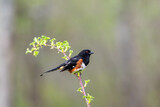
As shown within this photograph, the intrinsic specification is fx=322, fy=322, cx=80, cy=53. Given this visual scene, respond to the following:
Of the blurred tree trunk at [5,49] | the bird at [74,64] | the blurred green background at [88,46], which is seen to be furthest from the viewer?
the blurred green background at [88,46]

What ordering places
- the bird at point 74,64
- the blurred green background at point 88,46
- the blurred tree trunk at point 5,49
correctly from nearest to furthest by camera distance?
1. the bird at point 74,64
2. the blurred tree trunk at point 5,49
3. the blurred green background at point 88,46

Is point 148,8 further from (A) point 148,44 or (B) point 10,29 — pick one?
(B) point 10,29

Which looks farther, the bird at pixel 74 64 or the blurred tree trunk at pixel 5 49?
the blurred tree trunk at pixel 5 49

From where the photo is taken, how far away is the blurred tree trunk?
34.4 ft

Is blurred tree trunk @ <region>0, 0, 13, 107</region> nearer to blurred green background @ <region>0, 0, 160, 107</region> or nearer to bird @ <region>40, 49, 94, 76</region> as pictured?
blurred green background @ <region>0, 0, 160, 107</region>

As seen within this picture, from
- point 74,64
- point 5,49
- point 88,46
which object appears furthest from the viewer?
point 88,46

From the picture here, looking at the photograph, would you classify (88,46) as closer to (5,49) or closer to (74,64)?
(5,49)

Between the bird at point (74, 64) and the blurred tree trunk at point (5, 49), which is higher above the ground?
the blurred tree trunk at point (5, 49)

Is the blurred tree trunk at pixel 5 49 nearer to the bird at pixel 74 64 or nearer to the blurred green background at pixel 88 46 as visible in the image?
the blurred green background at pixel 88 46

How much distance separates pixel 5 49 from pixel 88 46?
23.8ft

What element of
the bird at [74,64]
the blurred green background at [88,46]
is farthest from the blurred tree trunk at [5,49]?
the bird at [74,64]

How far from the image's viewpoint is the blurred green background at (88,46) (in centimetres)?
1137

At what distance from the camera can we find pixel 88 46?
1720 cm

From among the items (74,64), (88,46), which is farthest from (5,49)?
(88,46)
